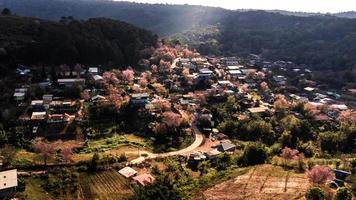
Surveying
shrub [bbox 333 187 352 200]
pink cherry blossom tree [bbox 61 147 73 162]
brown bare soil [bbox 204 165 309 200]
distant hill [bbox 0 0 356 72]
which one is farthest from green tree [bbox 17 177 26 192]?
distant hill [bbox 0 0 356 72]

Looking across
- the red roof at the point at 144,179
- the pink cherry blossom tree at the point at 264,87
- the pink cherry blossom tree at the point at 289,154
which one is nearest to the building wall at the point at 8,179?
the red roof at the point at 144,179

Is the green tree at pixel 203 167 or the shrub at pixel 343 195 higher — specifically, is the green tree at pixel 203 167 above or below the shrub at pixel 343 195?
below

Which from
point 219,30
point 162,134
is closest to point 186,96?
point 162,134

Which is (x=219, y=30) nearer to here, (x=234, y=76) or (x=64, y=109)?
(x=234, y=76)

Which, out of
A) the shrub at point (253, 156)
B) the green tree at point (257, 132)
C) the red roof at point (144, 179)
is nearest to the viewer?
the red roof at point (144, 179)

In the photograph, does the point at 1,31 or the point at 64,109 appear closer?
the point at 64,109

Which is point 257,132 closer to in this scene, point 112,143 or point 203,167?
point 203,167

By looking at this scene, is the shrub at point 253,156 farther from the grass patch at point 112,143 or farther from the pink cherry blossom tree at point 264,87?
the pink cherry blossom tree at point 264,87

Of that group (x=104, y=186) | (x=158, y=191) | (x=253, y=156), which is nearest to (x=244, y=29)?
(x=253, y=156)
